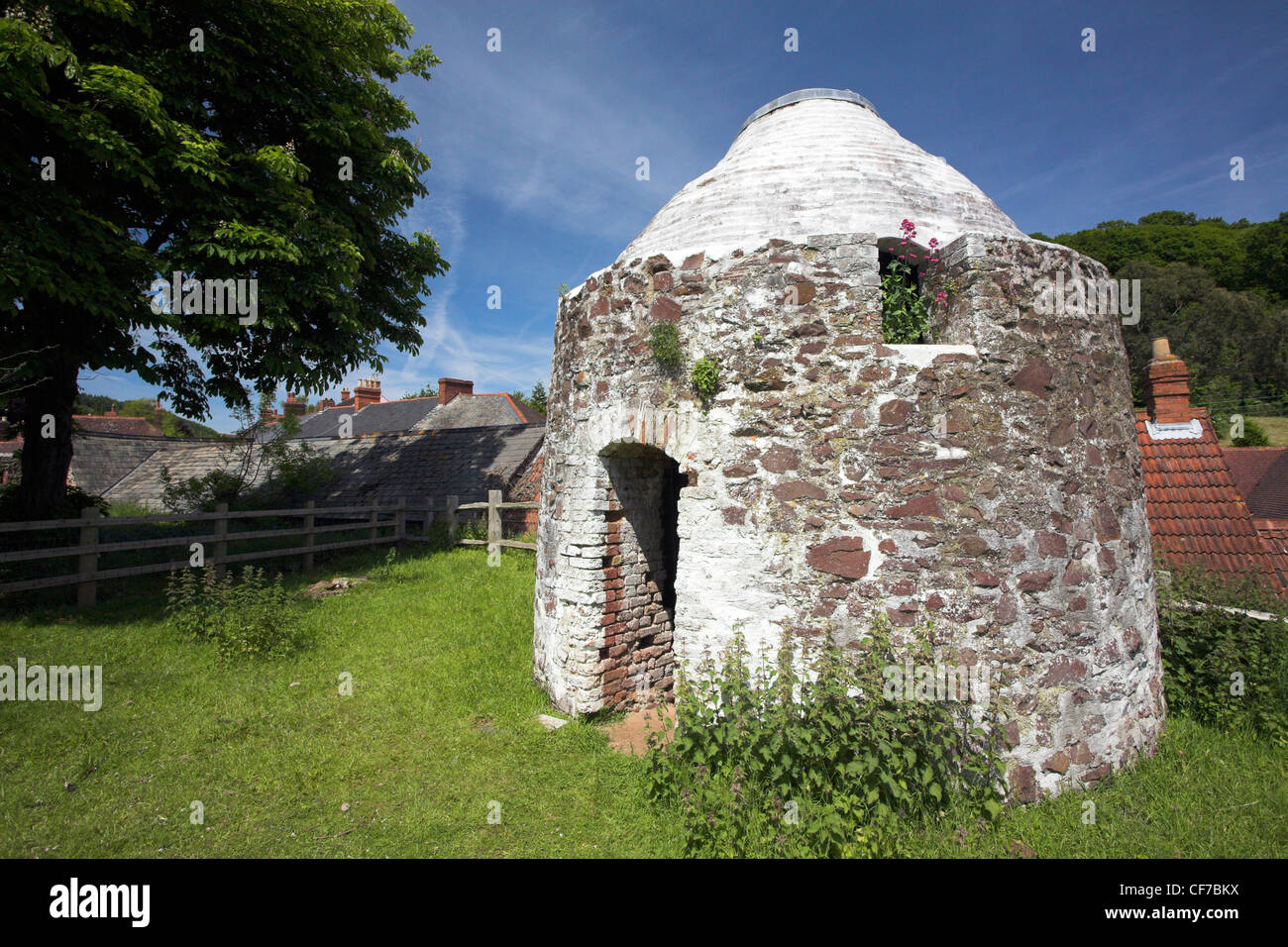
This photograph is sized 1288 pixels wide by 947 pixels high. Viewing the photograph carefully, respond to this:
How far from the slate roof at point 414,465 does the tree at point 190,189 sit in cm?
437

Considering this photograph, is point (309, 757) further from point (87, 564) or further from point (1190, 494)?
point (1190, 494)

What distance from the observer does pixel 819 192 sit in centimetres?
518

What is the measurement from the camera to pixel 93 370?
8477 millimetres

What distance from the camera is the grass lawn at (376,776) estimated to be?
3682 mm

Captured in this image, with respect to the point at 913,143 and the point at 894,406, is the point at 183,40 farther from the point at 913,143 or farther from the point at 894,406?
the point at 894,406

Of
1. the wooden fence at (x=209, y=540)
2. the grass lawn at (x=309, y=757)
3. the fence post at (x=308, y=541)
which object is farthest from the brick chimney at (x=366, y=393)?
the grass lawn at (x=309, y=757)

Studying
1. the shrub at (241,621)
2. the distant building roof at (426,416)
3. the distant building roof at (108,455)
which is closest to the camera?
the shrub at (241,621)

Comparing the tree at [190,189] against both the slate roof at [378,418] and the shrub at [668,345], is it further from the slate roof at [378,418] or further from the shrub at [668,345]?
the slate roof at [378,418]

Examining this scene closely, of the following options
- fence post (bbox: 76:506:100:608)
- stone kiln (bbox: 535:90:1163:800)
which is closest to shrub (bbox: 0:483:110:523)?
fence post (bbox: 76:506:100:608)

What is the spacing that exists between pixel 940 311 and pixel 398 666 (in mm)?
6617

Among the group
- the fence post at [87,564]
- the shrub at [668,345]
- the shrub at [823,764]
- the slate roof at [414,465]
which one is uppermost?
the shrub at [668,345]

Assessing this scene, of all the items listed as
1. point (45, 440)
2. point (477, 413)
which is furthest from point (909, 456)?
point (477, 413)

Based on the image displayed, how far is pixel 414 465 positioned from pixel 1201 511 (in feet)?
53.9

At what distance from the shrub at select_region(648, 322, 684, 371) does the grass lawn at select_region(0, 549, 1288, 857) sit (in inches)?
131
